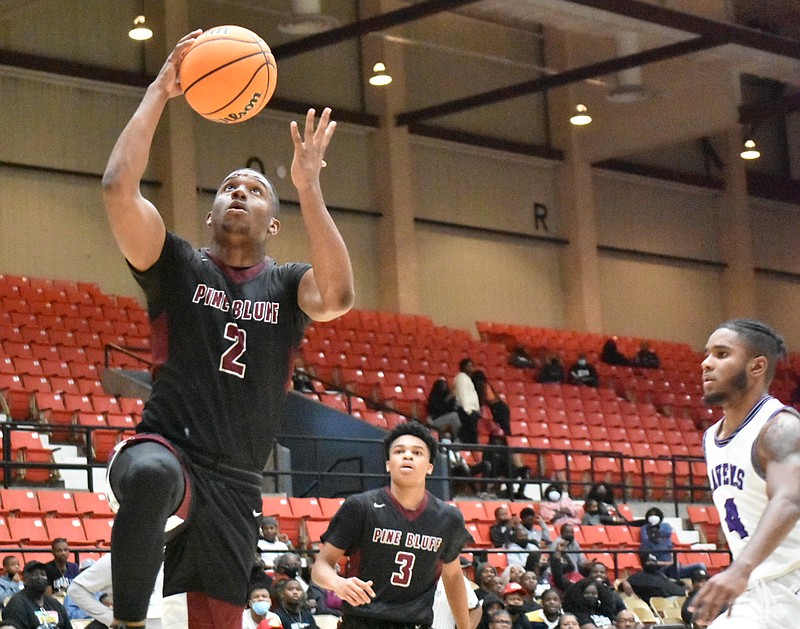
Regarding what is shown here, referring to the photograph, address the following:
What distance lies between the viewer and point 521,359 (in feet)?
80.0

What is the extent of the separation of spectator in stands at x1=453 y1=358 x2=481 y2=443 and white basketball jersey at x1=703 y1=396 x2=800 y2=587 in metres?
14.0

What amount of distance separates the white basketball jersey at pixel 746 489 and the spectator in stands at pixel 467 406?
1400cm

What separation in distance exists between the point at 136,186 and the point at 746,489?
2504 mm

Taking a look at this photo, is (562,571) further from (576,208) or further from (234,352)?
(576,208)

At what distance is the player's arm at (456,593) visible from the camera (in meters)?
7.28

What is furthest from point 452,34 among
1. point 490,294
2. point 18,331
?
point 18,331

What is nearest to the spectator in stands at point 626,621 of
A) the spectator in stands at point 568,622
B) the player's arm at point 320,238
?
the spectator in stands at point 568,622

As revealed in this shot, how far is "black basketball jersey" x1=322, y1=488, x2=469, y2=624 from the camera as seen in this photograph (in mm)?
7152

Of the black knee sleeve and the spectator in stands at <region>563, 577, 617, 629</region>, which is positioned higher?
the black knee sleeve

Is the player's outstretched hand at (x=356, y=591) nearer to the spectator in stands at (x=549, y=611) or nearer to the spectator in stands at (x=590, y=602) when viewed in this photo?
the spectator in stands at (x=549, y=611)

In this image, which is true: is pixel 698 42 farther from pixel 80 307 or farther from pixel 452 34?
pixel 80 307

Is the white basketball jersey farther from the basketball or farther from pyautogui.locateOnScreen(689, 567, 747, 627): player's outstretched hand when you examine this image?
the basketball

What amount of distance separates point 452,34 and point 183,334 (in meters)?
23.2

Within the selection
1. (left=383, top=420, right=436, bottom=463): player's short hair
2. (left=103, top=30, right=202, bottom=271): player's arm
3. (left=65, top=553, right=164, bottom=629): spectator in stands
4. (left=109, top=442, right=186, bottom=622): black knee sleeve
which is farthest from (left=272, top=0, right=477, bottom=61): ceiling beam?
(left=109, top=442, right=186, bottom=622): black knee sleeve
